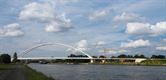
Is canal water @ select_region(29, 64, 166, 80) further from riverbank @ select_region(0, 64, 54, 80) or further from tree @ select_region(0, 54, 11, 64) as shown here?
tree @ select_region(0, 54, 11, 64)

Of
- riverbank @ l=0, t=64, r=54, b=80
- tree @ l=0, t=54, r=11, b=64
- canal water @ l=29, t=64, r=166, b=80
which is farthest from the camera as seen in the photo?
tree @ l=0, t=54, r=11, b=64

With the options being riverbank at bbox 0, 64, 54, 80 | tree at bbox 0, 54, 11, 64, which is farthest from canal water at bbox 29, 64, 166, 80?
tree at bbox 0, 54, 11, 64

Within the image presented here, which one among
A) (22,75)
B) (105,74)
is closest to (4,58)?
(105,74)

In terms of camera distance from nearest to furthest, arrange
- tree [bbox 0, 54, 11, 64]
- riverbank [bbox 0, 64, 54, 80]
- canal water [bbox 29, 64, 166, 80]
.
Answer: riverbank [bbox 0, 64, 54, 80]
canal water [bbox 29, 64, 166, 80]
tree [bbox 0, 54, 11, 64]

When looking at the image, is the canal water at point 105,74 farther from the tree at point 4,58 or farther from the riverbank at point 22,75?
the tree at point 4,58

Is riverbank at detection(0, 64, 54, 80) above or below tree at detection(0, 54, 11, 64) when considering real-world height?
below

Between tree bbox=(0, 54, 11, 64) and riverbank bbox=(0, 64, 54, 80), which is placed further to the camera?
tree bbox=(0, 54, 11, 64)

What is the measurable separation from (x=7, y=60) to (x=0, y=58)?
4459mm

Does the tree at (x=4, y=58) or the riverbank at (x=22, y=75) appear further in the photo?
the tree at (x=4, y=58)

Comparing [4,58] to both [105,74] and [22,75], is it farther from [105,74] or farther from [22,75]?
[22,75]

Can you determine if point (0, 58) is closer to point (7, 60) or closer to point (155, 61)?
point (7, 60)

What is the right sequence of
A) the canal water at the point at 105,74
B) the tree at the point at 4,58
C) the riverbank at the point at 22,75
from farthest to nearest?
1. the tree at the point at 4,58
2. the canal water at the point at 105,74
3. the riverbank at the point at 22,75

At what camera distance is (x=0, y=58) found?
164 meters

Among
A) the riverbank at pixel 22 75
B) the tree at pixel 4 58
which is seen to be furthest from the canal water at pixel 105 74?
the tree at pixel 4 58
